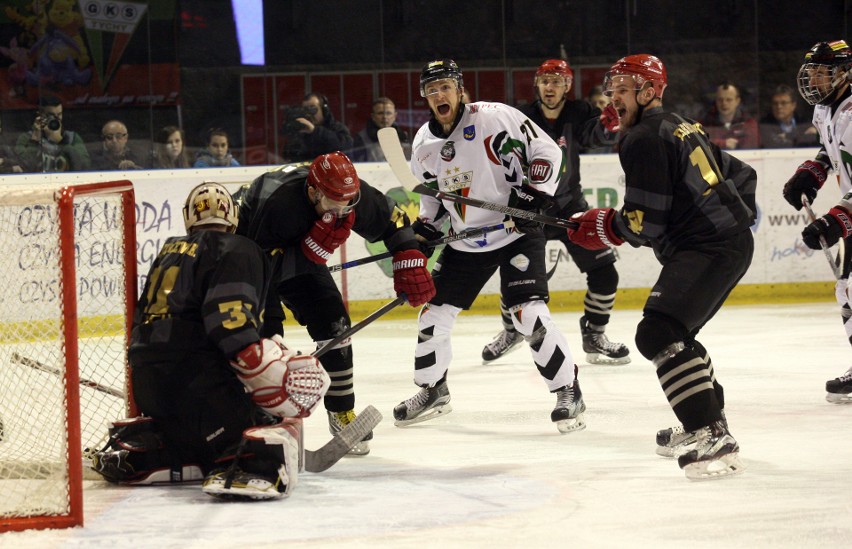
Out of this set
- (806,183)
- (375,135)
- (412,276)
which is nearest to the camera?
(412,276)

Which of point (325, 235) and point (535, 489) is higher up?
point (325, 235)

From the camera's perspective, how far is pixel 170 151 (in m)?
6.91

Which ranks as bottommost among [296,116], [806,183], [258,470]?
[258,470]

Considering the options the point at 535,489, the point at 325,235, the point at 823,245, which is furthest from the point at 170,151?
the point at 535,489

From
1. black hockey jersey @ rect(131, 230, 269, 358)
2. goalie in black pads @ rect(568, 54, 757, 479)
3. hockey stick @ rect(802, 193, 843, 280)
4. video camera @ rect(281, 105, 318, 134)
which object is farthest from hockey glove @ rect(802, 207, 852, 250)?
video camera @ rect(281, 105, 318, 134)

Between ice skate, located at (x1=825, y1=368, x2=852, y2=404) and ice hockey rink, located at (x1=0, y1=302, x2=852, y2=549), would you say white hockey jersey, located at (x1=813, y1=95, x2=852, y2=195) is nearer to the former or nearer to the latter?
ice skate, located at (x1=825, y1=368, x2=852, y2=404)

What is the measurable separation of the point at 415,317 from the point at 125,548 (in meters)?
4.37

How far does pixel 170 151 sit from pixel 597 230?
13.6 feet

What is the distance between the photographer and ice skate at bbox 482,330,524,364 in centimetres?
533

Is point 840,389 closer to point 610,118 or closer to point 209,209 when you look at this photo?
point 610,118

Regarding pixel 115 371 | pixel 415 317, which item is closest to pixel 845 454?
pixel 115 371

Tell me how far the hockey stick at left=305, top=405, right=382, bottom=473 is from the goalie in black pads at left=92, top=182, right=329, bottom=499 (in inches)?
4.6

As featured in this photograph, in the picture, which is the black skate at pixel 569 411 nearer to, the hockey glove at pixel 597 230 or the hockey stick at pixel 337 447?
the hockey glove at pixel 597 230

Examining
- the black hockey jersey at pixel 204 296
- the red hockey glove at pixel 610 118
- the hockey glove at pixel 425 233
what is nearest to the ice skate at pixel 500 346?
the red hockey glove at pixel 610 118
